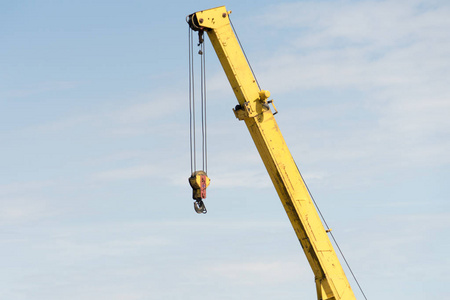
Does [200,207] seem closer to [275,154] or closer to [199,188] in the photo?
[199,188]

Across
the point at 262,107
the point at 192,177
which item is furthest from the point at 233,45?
the point at 192,177

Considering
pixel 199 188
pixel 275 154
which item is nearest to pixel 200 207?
pixel 199 188

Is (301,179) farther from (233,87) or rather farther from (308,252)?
(233,87)

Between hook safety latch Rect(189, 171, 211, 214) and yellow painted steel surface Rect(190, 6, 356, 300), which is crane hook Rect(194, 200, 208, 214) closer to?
hook safety latch Rect(189, 171, 211, 214)

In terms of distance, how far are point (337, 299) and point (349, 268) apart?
901 millimetres

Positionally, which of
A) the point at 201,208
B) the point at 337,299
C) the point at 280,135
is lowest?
the point at 337,299

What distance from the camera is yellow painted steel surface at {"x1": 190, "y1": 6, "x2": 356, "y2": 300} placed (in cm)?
1103

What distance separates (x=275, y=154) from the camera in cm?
1112

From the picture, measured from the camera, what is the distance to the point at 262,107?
1120 centimetres

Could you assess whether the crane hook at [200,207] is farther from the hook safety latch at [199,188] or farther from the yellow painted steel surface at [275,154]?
the yellow painted steel surface at [275,154]

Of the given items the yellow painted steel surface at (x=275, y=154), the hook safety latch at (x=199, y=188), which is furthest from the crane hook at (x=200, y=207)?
the yellow painted steel surface at (x=275, y=154)

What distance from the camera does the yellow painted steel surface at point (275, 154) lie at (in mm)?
11031

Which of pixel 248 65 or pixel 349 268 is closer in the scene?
pixel 248 65

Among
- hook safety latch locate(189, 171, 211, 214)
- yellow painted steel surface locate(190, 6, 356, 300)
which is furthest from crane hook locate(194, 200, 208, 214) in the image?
yellow painted steel surface locate(190, 6, 356, 300)
